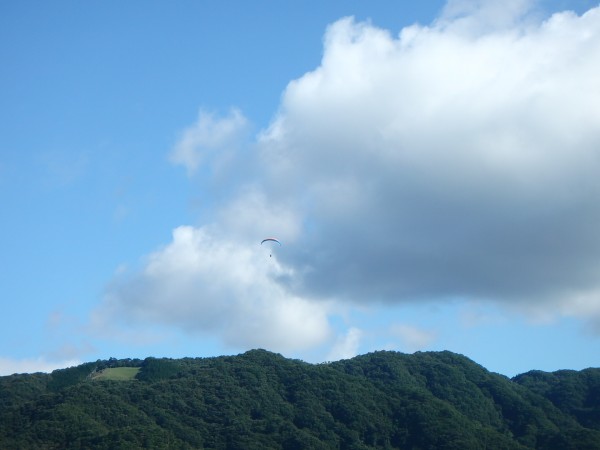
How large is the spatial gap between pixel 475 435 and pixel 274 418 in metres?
31.5

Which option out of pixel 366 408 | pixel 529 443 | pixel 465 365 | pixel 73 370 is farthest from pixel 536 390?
pixel 73 370

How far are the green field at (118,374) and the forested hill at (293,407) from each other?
357 millimetres

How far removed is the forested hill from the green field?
0.36m

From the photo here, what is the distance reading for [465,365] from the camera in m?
183

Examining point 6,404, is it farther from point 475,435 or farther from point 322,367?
point 475,435

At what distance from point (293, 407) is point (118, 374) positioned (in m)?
45.7

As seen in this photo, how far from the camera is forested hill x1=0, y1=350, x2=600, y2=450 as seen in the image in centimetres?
12781

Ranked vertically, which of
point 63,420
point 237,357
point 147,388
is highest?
point 237,357

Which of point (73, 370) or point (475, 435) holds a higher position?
point (73, 370)

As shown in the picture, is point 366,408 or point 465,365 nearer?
point 366,408

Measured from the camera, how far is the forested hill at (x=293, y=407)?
128m

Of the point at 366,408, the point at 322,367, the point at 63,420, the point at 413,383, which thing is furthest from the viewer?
the point at 413,383

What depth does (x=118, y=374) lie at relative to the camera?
17650cm

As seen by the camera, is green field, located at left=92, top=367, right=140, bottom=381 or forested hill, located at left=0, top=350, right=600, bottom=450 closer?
forested hill, located at left=0, top=350, right=600, bottom=450
